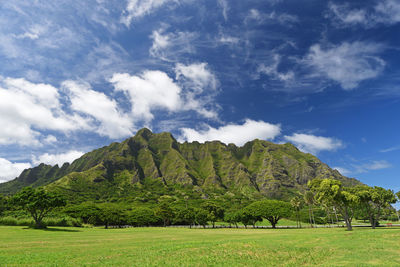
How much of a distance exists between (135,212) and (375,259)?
133294mm

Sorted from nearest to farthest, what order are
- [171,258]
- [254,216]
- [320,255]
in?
[171,258]
[320,255]
[254,216]

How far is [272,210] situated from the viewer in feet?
348

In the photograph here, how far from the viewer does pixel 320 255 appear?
24875 mm

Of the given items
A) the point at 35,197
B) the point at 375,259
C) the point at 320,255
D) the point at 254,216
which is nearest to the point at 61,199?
the point at 35,197

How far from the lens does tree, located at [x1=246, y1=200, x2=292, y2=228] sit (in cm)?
10452

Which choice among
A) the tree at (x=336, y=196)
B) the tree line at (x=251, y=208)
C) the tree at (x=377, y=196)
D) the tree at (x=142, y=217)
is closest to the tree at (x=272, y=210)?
the tree line at (x=251, y=208)

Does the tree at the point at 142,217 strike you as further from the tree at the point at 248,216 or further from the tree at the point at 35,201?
the tree at the point at 35,201

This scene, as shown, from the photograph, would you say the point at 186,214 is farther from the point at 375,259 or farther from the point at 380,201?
the point at 375,259

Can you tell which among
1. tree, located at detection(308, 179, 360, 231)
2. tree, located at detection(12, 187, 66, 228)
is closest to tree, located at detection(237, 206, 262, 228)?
tree, located at detection(308, 179, 360, 231)

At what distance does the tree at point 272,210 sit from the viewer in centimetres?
10452

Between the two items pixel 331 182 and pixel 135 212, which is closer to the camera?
pixel 331 182

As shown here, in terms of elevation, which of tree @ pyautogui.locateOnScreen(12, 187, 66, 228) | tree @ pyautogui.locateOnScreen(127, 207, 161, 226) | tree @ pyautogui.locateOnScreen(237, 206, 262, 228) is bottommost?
tree @ pyautogui.locateOnScreen(127, 207, 161, 226)

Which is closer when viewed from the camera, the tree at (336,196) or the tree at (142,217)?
the tree at (336,196)

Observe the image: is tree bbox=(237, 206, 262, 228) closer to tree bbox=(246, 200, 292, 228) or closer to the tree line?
the tree line
